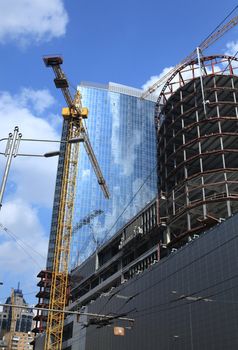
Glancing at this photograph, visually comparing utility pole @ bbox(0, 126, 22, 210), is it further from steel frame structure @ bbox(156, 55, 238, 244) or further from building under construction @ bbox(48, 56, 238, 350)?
steel frame structure @ bbox(156, 55, 238, 244)

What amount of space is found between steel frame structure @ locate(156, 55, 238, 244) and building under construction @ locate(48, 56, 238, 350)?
0.68 ft

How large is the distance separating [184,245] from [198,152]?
2595 centimetres

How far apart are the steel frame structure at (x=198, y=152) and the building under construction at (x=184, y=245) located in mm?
206

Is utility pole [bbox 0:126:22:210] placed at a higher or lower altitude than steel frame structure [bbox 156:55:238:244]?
lower

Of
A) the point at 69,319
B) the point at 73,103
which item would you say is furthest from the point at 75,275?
the point at 73,103

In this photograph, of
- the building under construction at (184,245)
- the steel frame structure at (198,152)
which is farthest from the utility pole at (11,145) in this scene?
the steel frame structure at (198,152)

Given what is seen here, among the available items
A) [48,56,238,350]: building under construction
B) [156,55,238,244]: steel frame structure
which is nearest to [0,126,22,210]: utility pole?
[48,56,238,350]: building under construction

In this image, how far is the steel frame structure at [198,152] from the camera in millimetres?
82875

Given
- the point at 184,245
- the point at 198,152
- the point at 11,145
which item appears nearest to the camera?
the point at 11,145

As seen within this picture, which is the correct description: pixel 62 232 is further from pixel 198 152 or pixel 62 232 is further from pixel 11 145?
pixel 11 145

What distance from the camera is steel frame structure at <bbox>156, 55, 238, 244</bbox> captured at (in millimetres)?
82875

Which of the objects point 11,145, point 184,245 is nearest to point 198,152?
point 184,245

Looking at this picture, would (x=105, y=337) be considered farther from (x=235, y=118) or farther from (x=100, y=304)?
(x=235, y=118)

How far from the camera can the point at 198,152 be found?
93438mm
